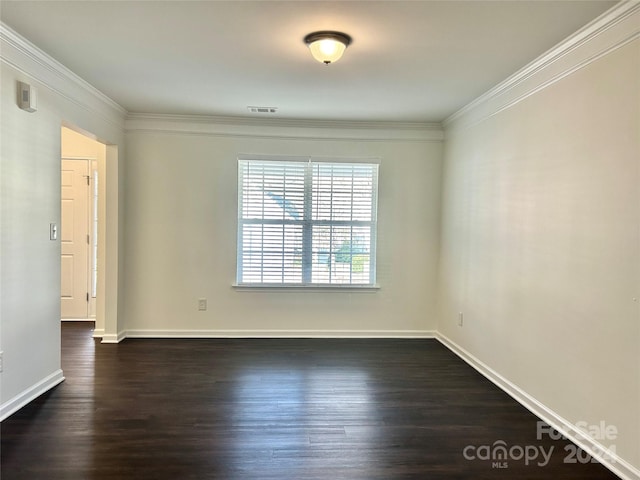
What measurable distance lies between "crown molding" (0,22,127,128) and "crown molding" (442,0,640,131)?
11.1 ft

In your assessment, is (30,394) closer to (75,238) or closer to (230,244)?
(230,244)

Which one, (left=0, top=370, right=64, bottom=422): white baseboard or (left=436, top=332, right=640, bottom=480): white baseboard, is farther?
(left=0, top=370, right=64, bottom=422): white baseboard

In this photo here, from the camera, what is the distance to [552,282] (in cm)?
262

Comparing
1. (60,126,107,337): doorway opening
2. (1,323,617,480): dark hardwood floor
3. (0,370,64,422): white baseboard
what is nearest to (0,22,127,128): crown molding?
(60,126,107,337): doorway opening

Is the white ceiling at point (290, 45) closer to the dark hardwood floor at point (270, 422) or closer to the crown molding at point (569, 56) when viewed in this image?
the crown molding at point (569, 56)

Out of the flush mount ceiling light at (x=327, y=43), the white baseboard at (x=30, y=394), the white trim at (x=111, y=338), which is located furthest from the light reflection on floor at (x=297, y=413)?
the flush mount ceiling light at (x=327, y=43)

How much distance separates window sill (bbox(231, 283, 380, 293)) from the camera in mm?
4457

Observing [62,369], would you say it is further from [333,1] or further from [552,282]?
[552,282]

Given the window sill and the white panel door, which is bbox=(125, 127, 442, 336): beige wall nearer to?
the window sill

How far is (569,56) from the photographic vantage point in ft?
8.00

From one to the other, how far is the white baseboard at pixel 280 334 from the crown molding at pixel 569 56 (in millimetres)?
2467

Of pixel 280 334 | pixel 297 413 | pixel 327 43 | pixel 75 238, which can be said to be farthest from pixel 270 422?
pixel 75 238

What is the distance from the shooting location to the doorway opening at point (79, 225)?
4961 millimetres

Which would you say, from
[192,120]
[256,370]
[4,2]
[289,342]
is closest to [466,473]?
[256,370]
